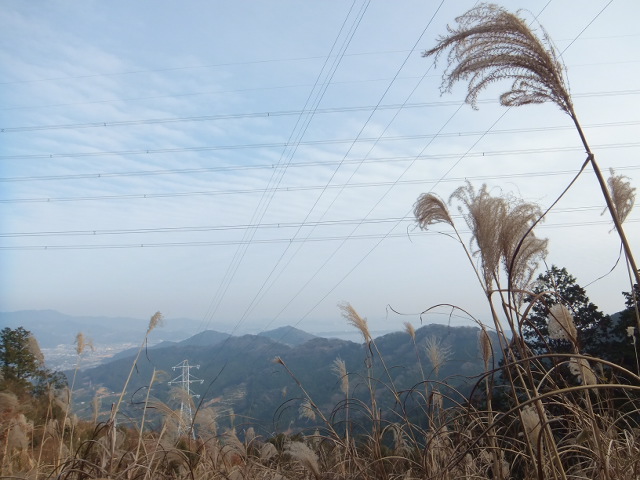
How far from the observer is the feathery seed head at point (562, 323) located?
2.29m

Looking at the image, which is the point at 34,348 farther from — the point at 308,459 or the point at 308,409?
the point at 308,459

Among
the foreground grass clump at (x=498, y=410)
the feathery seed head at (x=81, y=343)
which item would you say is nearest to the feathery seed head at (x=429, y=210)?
the foreground grass clump at (x=498, y=410)

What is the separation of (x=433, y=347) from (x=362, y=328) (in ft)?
2.47

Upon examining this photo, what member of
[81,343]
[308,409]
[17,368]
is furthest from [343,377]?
[17,368]

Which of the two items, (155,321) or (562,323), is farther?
(155,321)

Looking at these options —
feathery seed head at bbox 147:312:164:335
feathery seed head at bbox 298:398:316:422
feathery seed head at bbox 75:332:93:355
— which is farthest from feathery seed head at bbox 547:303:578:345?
feathery seed head at bbox 75:332:93:355

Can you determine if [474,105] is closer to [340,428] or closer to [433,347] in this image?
[433,347]

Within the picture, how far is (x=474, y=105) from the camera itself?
2455mm

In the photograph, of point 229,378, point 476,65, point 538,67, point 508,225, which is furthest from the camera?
point 229,378

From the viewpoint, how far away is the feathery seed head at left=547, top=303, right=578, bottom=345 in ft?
7.51

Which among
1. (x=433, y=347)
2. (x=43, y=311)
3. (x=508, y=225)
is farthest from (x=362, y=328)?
(x=43, y=311)

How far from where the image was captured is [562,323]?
2.42 m

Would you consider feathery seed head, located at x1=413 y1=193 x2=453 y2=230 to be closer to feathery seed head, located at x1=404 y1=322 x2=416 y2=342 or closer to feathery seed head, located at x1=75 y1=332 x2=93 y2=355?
feathery seed head, located at x1=404 y1=322 x2=416 y2=342

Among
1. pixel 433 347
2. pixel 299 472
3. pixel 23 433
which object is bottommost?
pixel 299 472
